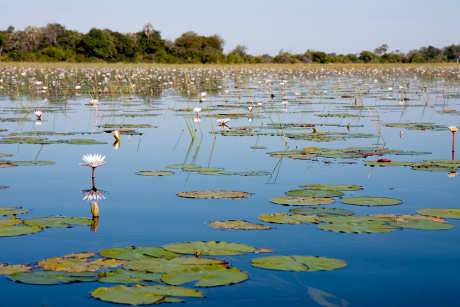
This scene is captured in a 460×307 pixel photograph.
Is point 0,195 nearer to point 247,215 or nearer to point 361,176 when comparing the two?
point 247,215

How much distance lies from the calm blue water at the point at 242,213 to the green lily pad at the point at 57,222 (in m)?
0.08

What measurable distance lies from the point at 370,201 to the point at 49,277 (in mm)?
1864

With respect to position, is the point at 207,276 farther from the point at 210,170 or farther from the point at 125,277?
the point at 210,170

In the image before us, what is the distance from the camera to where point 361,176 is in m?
4.32

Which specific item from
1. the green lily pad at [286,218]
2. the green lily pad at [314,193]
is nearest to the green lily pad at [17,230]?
the green lily pad at [286,218]

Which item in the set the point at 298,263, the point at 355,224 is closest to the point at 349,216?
the point at 355,224

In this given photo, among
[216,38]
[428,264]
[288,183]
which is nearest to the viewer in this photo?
[428,264]

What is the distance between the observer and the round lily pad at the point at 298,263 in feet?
7.77

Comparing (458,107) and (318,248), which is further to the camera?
(458,107)

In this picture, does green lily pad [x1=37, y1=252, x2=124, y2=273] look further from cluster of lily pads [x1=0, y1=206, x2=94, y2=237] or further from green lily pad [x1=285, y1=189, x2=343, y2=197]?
green lily pad [x1=285, y1=189, x2=343, y2=197]

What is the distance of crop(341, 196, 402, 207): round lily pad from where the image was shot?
134 inches

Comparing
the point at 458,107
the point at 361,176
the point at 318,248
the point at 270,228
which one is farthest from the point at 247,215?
the point at 458,107

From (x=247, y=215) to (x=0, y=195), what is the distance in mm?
1553

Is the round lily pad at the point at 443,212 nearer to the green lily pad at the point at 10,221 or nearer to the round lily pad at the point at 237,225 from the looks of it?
the round lily pad at the point at 237,225
